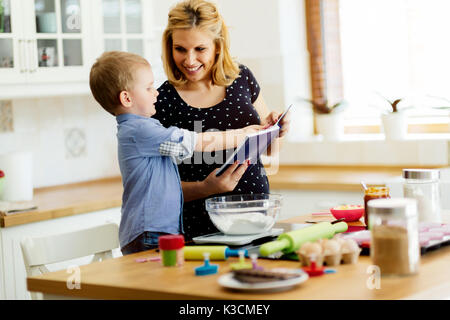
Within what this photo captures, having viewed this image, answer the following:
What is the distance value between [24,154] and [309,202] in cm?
140

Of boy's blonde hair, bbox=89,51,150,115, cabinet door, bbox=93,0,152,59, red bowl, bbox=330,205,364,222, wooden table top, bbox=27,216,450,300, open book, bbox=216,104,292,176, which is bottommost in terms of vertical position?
wooden table top, bbox=27,216,450,300

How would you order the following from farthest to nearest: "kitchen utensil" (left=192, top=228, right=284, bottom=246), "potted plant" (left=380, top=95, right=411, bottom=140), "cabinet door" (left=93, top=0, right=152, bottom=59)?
"potted plant" (left=380, top=95, right=411, bottom=140) < "cabinet door" (left=93, top=0, right=152, bottom=59) < "kitchen utensil" (left=192, top=228, right=284, bottom=246)

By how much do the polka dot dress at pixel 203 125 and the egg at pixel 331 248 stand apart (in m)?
0.79

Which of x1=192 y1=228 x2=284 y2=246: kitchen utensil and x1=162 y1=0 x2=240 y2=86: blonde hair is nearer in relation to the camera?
x1=192 y1=228 x2=284 y2=246: kitchen utensil

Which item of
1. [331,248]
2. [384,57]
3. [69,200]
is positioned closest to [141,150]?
[331,248]

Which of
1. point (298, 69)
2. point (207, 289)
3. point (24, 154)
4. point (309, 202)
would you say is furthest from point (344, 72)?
Answer: point (207, 289)

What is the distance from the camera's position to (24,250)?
208 cm

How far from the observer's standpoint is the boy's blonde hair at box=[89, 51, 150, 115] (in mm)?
2137

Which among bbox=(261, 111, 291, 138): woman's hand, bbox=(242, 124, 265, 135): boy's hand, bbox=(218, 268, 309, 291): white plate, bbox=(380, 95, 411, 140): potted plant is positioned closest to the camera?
bbox=(218, 268, 309, 291): white plate

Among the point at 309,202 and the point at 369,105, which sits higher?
A: the point at 369,105

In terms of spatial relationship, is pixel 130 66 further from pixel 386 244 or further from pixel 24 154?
pixel 24 154

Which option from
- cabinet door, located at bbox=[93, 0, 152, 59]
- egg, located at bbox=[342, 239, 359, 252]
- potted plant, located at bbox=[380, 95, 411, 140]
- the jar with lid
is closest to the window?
potted plant, located at bbox=[380, 95, 411, 140]

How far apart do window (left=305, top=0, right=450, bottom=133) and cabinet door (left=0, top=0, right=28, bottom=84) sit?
5.81 ft

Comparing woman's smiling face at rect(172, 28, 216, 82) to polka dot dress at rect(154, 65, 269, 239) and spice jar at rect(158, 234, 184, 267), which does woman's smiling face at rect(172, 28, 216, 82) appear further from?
spice jar at rect(158, 234, 184, 267)
